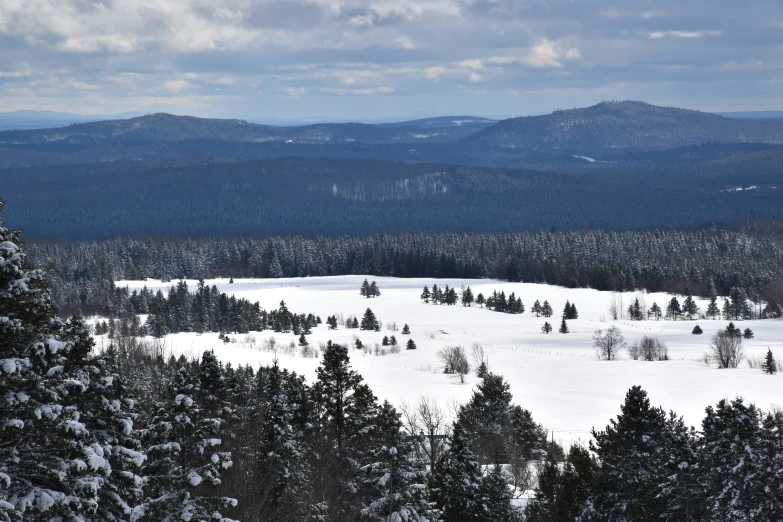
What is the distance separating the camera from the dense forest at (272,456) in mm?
11117

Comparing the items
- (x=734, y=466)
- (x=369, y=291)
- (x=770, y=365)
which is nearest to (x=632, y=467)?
(x=734, y=466)

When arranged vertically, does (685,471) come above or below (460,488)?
above

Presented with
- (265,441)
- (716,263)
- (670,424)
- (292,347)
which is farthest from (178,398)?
(716,263)

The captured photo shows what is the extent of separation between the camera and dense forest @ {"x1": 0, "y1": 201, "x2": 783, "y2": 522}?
36.5 ft

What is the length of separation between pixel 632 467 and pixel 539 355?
63988 mm

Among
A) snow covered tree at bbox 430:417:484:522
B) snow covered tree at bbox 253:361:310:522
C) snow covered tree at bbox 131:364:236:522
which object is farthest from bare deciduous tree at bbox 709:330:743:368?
snow covered tree at bbox 131:364:236:522

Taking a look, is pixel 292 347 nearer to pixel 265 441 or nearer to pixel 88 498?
pixel 265 441

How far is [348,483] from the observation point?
23406 mm

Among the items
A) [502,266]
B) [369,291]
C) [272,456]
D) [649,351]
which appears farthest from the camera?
[502,266]

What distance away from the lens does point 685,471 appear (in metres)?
23.9

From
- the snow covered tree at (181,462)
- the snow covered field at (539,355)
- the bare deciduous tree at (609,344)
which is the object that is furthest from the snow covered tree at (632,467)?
the bare deciduous tree at (609,344)

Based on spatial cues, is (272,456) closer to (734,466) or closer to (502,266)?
(734,466)

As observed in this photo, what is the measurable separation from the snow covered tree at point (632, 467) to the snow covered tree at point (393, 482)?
22.4ft

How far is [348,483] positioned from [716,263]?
511ft
